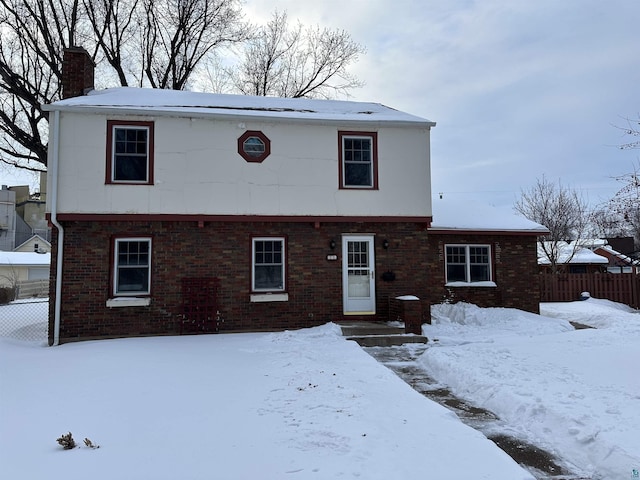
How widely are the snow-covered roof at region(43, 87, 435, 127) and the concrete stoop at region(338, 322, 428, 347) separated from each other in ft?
17.4

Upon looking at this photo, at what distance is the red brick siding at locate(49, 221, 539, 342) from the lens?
10.6m

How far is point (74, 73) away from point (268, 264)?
7.31m

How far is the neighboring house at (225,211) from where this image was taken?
10.7m

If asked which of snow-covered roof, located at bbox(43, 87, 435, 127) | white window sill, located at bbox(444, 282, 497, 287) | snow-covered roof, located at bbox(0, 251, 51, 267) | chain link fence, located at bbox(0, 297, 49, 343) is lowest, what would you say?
chain link fence, located at bbox(0, 297, 49, 343)

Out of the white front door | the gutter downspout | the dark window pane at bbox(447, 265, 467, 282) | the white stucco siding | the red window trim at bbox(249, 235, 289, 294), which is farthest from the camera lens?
the dark window pane at bbox(447, 265, 467, 282)

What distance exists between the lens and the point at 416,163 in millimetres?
12141

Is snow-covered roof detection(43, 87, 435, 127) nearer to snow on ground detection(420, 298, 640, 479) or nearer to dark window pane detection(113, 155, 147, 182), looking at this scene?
dark window pane detection(113, 155, 147, 182)

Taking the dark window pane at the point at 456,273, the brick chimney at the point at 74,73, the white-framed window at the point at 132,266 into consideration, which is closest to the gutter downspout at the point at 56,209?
the white-framed window at the point at 132,266

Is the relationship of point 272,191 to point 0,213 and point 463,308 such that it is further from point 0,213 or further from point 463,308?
point 0,213

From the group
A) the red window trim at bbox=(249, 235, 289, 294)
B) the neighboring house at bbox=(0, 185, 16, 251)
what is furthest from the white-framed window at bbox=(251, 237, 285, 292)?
the neighboring house at bbox=(0, 185, 16, 251)

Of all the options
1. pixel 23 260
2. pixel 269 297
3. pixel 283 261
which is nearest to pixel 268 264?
pixel 283 261

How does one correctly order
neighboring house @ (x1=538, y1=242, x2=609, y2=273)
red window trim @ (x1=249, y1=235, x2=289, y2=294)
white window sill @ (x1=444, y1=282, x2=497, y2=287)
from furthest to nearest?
1. neighboring house @ (x1=538, y1=242, x2=609, y2=273)
2. white window sill @ (x1=444, y1=282, x2=497, y2=287)
3. red window trim @ (x1=249, y1=235, x2=289, y2=294)

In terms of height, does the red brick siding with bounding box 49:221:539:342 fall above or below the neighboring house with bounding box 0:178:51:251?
below

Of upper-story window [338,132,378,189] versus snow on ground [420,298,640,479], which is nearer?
snow on ground [420,298,640,479]
